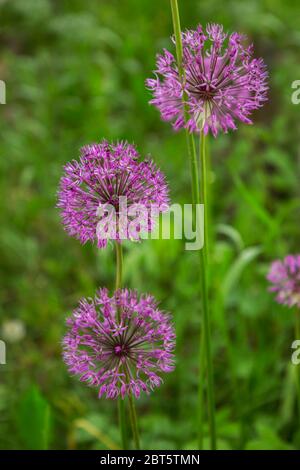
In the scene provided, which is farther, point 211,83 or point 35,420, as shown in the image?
point 35,420

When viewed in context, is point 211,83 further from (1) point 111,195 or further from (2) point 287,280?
(2) point 287,280

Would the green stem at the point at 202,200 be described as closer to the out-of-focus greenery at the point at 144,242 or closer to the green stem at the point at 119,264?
the green stem at the point at 119,264

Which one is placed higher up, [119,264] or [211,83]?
[211,83]

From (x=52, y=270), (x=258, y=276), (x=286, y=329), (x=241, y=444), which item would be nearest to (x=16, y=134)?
(x=52, y=270)

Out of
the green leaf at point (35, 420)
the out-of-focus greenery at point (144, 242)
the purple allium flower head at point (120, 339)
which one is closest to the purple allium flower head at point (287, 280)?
the out-of-focus greenery at point (144, 242)

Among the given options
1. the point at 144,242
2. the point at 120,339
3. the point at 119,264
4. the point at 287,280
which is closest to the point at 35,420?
the point at 120,339
